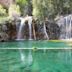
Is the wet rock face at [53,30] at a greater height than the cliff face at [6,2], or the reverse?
the cliff face at [6,2]

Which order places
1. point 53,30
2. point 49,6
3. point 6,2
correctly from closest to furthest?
point 49,6
point 53,30
point 6,2

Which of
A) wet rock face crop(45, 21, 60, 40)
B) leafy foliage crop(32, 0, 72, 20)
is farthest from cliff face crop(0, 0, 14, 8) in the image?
leafy foliage crop(32, 0, 72, 20)

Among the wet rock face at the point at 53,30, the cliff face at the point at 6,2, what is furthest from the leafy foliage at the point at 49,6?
the cliff face at the point at 6,2

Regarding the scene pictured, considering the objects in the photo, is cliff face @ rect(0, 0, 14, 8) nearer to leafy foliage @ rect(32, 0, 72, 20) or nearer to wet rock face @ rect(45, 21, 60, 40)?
wet rock face @ rect(45, 21, 60, 40)

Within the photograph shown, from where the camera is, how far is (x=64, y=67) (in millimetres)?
8875

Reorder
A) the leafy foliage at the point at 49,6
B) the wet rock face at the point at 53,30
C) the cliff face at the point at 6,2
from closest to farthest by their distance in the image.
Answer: the leafy foliage at the point at 49,6 < the wet rock face at the point at 53,30 < the cliff face at the point at 6,2

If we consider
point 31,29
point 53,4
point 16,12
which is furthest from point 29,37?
point 53,4

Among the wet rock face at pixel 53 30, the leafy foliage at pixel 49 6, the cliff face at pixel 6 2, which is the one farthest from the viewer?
the cliff face at pixel 6 2

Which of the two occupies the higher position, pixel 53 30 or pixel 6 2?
pixel 6 2

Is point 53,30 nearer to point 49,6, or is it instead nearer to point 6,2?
point 49,6

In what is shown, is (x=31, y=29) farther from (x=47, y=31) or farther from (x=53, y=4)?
(x=53, y=4)

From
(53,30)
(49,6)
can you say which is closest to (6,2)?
(53,30)

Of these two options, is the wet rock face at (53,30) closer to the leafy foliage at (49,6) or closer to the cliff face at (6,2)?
the leafy foliage at (49,6)

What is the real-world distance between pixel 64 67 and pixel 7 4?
24.6 meters
